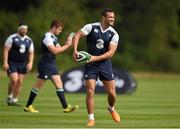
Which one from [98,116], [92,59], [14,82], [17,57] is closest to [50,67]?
[98,116]

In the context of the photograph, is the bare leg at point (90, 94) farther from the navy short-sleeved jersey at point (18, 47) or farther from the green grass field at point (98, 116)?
the navy short-sleeved jersey at point (18, 47)

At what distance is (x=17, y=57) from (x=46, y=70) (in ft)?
8.43

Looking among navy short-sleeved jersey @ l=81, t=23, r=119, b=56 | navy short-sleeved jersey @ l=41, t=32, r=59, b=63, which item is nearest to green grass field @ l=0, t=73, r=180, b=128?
navy short-sleeved jersey @ l=41, t=32, r=59, b=63

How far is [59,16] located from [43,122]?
1846 inches

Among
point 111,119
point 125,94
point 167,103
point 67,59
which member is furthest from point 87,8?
point 111,119

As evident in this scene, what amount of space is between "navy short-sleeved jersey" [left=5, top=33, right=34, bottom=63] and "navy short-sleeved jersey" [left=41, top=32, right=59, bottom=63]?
2.20 metres

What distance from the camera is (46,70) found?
21.0 metres

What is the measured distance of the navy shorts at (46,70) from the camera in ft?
68.9

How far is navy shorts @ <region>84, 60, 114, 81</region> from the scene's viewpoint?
57.1 ft

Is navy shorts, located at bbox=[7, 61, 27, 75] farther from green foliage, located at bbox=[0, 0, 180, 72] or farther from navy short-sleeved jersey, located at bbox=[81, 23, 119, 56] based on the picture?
green foliage, located at bbox=[0, 0, 180, 72]

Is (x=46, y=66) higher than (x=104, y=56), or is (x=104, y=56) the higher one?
(x=104, y=56)

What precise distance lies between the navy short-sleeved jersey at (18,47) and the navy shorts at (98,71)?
5931mm

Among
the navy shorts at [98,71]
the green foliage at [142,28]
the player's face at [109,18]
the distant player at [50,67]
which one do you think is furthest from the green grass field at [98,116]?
the green foliage at [142,28]

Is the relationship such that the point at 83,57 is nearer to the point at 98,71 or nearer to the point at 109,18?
→ the point at 98,71
